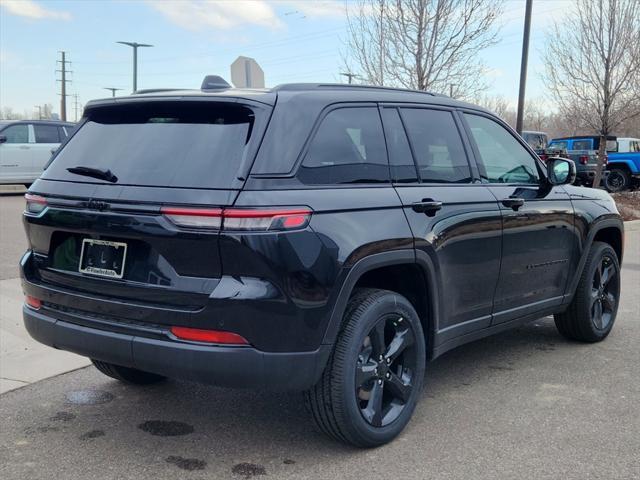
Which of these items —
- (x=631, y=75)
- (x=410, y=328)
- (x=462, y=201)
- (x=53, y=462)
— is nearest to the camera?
(x=53, y=462)

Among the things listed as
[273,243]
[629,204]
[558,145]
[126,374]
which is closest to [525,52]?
[629,204]

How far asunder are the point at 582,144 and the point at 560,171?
18924mm

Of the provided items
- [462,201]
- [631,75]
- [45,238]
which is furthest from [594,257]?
[631,75]

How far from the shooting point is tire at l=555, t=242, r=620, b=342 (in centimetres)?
536

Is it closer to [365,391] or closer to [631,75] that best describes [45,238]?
[365,391]

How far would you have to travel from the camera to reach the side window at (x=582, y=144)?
882 inches

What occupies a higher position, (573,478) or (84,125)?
(84,125)

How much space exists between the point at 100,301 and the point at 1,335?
2.60m

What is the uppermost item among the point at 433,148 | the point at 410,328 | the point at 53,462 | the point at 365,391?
the point at 433,148

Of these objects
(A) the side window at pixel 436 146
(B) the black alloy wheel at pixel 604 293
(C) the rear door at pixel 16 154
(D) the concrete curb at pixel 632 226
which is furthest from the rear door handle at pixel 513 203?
(C) the rear door at pixel 16 154

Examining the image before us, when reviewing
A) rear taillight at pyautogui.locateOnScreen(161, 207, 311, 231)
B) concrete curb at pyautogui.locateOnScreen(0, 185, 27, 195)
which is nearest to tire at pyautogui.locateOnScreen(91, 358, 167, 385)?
rear taillight at pyautogui.locateOnScreen(161, 207, 311, 231)

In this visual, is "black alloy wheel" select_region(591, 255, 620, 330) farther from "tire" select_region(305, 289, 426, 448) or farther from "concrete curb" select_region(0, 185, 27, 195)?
"concrete curb" select_region(0, 185, 27, 195)

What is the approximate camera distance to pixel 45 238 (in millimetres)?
3578

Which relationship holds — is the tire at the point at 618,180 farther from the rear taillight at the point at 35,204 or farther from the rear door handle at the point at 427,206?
the rear taillight at the point at 35,204
